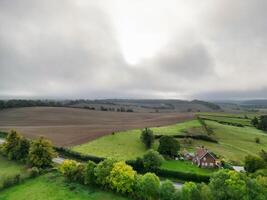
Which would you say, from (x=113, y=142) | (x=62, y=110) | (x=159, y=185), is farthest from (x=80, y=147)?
(x=62, y=110)

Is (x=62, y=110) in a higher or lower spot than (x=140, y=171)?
higher

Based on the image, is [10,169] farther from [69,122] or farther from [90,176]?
[69,122]

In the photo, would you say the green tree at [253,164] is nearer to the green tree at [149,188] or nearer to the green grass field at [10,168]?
the green tree at [149,188]

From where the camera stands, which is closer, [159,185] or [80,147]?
[159,185]

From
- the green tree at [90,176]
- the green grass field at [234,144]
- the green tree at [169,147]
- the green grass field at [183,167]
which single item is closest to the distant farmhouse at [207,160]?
the green grass field at [183,167]

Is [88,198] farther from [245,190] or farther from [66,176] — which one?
[245,190]

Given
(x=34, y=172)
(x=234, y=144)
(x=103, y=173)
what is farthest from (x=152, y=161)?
(x=234, y=144)
